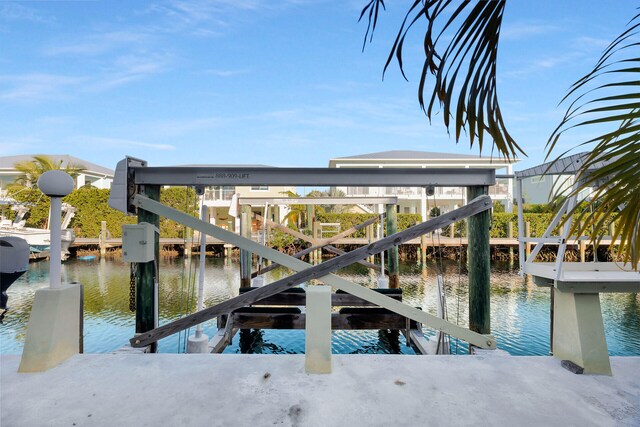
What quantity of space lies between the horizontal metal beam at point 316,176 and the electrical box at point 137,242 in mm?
623

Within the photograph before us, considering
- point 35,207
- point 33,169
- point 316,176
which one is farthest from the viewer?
point 33,169

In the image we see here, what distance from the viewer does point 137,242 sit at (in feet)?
13.2

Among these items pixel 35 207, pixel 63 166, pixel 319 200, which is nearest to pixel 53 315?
pixel 319 200

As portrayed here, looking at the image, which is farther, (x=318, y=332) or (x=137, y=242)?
(x=137, y=242)

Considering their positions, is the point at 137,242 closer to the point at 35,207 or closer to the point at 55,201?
the point at 55,201

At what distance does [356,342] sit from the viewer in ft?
28.0

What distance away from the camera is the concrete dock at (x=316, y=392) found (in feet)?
8.10

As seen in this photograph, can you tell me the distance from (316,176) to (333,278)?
4.05 feet

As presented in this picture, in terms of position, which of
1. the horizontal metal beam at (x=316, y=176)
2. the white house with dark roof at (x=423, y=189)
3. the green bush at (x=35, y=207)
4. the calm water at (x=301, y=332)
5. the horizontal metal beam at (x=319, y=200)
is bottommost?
the calm water at (x=301, y=332)

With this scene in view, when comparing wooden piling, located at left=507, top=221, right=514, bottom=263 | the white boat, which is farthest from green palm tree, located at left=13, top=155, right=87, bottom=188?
wooden piling, located at left=507, top=221, right=514, bottom=263

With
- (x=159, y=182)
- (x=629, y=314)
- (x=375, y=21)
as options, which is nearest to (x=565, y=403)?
(x=375, y=21)

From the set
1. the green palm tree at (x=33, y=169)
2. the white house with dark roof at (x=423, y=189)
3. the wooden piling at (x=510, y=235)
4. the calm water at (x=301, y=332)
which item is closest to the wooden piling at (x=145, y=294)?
the calm water at (x=301, y=332)

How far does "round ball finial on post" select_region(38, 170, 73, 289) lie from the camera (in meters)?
3.38

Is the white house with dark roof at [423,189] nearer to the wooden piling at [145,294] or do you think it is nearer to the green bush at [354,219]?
the green bush at [354,219]
